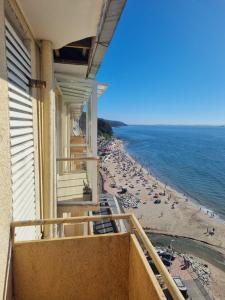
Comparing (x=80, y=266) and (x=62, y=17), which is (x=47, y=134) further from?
(x=80, y=266)

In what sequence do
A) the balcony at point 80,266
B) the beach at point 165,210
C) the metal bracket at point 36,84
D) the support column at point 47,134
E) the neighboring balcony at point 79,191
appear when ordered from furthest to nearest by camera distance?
the beach at point 165,210 < the neighboring balcony at point 79,191 < the support column at point 47,134 < the metal bracket at point 36,84 < the balcony at point 80,266

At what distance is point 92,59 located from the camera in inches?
144

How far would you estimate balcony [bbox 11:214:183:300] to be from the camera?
2477 mm

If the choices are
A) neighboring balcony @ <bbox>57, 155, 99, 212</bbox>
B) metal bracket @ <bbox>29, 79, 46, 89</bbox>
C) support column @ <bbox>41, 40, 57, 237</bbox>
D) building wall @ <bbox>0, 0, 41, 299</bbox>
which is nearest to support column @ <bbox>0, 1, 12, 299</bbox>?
building wall @ <bbox>0, 0, 41, 299</bbox>

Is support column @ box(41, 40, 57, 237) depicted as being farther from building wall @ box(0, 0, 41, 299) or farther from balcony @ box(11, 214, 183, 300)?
balcony @ box(11, 214, 183, 300)

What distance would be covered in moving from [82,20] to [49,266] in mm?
2854

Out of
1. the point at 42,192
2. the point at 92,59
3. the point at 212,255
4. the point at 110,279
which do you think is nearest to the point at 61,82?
the point at 92,59

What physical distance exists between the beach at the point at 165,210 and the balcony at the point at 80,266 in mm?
19264

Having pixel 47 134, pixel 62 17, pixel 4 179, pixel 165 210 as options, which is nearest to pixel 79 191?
pixel 47 134

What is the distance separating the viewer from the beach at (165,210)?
21.2 metres

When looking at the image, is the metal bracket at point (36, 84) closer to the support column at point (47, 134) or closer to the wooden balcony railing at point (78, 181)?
the support column at point (47, 134)

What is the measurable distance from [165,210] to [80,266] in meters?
25.2

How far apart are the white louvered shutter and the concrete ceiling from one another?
→ 1.13 ft

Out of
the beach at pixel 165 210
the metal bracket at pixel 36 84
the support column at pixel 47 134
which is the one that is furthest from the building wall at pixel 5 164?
the beach at pixel 165 210
